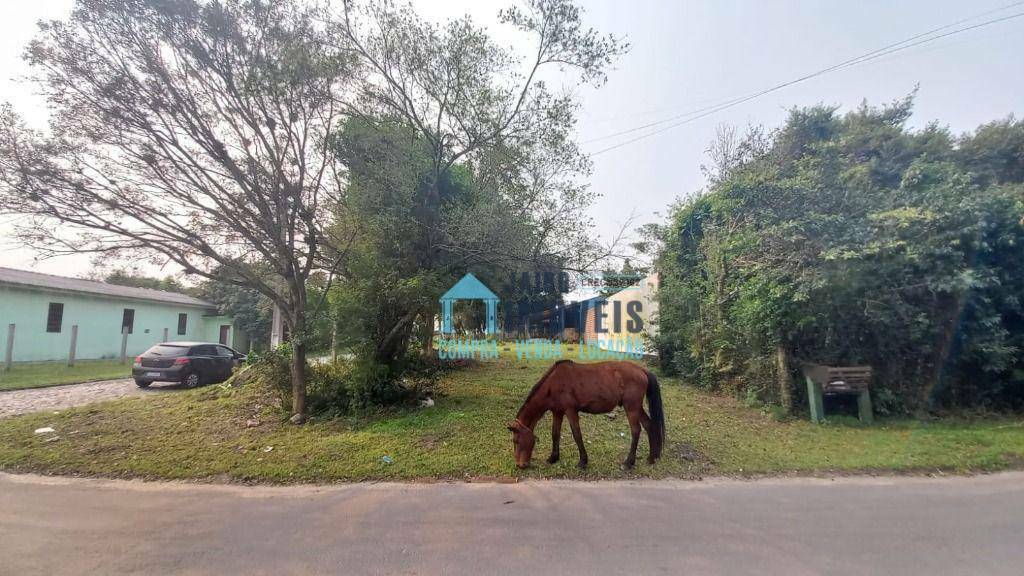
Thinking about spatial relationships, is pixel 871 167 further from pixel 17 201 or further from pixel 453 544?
pixel 17 201

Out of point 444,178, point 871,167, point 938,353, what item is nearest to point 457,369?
point 444,178

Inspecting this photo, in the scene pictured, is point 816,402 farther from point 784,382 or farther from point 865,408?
point 865,408

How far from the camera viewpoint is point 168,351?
411 inches

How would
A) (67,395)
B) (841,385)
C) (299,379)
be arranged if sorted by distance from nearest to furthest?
(841,385), (299,379), (67,395)

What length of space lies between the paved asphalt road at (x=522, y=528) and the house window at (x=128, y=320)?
1826cm

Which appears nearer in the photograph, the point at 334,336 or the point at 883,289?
the point at 883,289

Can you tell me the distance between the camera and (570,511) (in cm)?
363

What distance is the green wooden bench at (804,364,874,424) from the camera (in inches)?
253

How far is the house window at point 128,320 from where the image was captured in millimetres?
18156

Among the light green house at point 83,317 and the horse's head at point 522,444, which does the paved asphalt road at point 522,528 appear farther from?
the light green house at point 83,317

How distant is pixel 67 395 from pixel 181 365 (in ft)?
6.71

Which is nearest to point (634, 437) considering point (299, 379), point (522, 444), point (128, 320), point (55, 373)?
point (522, 444)

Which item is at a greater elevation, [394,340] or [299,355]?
[394,340]

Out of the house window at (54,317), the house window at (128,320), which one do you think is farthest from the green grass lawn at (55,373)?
the house window at (128,320)
